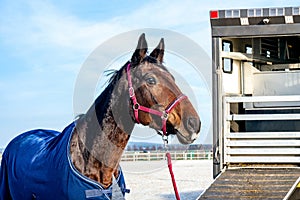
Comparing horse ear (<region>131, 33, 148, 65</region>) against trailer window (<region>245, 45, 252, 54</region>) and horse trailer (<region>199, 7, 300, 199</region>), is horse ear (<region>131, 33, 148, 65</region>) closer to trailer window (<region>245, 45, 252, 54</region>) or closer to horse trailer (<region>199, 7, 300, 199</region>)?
horse trailer (<region>199, 7, 300, 199</region>)

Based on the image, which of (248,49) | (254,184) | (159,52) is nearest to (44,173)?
(159,52)

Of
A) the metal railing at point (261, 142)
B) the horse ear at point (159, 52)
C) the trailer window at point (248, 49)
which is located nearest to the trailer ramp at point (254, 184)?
the metal railing at point (261, 142)

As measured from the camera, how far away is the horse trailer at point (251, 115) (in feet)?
21.1

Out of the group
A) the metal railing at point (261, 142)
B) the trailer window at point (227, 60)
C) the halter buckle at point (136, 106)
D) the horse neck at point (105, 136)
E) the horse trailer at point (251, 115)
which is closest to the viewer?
the halter buckle at point (136, 106)

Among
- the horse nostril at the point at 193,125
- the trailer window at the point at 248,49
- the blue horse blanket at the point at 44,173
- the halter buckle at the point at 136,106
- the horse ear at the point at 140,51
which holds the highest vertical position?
the trailer window at the point at 248,49

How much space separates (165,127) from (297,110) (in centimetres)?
379

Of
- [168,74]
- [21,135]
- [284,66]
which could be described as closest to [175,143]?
[168,74]

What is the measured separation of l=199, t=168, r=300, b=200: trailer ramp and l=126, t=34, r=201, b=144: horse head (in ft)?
5.72

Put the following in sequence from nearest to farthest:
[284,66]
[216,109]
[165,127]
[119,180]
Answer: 1. [165,127]
2. [119,180]
3. [216,109]
4. [284,66]

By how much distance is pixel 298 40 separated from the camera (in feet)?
29.4

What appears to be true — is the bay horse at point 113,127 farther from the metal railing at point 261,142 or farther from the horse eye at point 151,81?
the metal railing at point 261,142

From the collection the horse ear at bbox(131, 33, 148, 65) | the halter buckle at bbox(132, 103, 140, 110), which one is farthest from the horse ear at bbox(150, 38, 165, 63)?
the halter buckle at bbox(132, 103, 140, 110)

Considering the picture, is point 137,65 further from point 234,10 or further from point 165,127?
point 234,10

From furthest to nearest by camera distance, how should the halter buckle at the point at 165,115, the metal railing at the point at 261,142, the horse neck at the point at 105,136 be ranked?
1. the metal railing at the point at 261,142
2. the horse neck at the point at 105,136
3. the halter buckle at the point at 165,115
